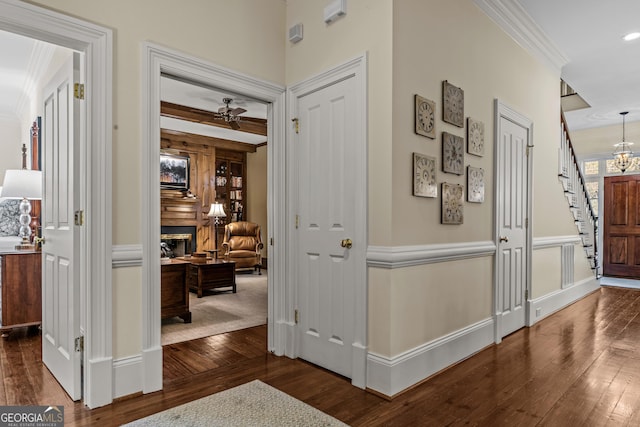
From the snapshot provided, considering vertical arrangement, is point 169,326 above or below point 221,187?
below

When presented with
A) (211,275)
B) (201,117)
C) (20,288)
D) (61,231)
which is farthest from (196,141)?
(61,231)

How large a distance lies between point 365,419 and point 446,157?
191 centimetres

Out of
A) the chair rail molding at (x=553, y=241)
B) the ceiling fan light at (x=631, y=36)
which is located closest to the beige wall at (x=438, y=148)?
the ceiling fan light at (x=631, y=36)

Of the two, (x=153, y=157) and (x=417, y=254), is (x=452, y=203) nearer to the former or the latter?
(x=417, y=254)

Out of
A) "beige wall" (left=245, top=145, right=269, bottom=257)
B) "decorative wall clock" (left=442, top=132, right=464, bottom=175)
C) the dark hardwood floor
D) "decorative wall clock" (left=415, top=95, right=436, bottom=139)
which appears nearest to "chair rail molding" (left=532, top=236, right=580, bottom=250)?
the dark hardwood floor

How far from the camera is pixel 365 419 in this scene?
2125 mm

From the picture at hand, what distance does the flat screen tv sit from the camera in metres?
8.02

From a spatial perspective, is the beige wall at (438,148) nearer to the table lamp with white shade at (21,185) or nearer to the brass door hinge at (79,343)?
the brass door hinge at (79,343)

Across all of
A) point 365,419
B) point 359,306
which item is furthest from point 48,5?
point 365,419

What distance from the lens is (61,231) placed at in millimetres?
2461

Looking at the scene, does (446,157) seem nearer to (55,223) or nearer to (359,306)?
(359,306)

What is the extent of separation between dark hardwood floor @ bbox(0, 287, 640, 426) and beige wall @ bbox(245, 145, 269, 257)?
19.6ft

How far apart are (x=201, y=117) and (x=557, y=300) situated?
6.31 metres

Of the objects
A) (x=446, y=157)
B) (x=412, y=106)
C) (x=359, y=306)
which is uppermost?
(x=412, y=106)
